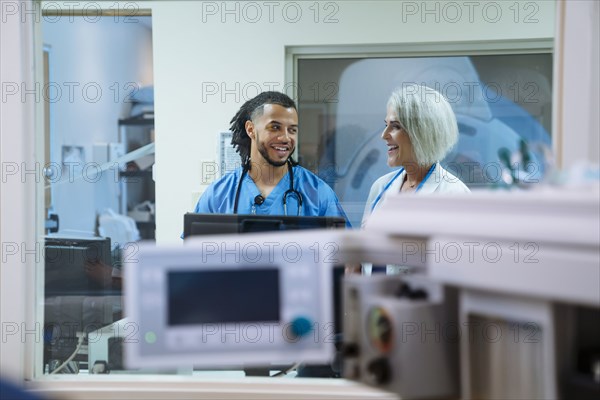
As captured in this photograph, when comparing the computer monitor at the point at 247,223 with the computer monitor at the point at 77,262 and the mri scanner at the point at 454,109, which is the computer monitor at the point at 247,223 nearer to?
the computer monitor at the point at 77,262

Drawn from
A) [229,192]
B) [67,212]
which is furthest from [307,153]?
[67,212]

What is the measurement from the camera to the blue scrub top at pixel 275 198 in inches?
99.3

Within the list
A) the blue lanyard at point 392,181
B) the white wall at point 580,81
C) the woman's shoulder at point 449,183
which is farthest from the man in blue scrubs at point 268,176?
the white wall at point 580,81

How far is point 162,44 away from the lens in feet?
9.73

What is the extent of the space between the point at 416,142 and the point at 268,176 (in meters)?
0.58

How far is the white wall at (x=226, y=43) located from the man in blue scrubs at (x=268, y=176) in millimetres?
177

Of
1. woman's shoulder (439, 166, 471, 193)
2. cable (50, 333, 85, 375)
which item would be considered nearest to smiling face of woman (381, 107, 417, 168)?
woman's shoulder (439, 166, 471, 193)

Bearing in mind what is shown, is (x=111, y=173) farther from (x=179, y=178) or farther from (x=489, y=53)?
(x=489, y=53)

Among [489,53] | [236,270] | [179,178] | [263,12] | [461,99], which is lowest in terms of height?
[236,270]

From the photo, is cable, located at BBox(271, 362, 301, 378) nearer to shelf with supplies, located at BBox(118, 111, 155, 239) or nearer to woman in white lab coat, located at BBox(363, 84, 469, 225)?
woman in white lab coat, located at BBox(363, 84, 469, 225)

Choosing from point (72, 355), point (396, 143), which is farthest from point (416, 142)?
point (72, 355)

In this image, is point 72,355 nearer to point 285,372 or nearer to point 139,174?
point 285,372

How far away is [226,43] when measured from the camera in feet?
9.51

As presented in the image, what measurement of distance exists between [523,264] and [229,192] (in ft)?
5.64
